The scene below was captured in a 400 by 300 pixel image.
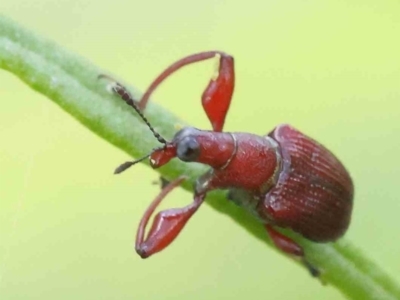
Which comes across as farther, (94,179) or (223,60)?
(94,179)

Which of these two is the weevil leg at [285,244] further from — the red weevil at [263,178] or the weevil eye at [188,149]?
the weevil eye at [188,149]

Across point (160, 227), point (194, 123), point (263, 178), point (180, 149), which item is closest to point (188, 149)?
point (180, 149)

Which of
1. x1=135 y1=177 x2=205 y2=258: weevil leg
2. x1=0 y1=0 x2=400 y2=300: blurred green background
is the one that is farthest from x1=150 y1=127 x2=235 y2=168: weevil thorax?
x1=0 y1=0 x2=400 y2=300: blurred green background

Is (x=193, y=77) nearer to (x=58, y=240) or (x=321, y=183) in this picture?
(x=58, y=240)

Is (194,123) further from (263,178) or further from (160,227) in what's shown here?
(160,227)

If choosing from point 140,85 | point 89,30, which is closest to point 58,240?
point 140,85

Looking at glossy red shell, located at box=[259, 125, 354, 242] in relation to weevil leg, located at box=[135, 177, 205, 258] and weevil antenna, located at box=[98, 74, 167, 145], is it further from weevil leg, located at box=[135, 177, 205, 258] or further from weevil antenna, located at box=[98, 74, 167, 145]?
weevil antenna, located at box=[98, 74, 167, 145]
